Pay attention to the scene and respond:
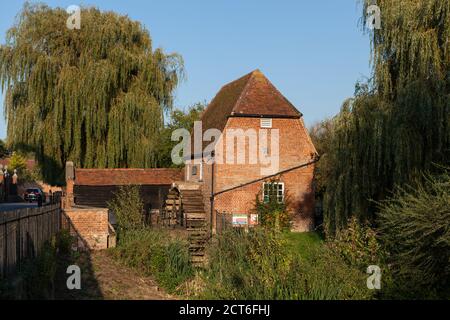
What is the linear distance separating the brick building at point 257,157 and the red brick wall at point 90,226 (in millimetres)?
6507

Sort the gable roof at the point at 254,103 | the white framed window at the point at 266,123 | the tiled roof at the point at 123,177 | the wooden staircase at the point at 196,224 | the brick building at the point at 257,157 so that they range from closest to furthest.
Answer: the wooden staircase at the point at 196,224 → the brick building at the point at 257,157 → the gable roof at the point at 254,103 → the white framed window at the point at 266,123 → the tiled roof at the point at 123,177

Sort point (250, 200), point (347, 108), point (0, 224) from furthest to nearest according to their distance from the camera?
point (250, 200), point (347, 108), point (0, 224)

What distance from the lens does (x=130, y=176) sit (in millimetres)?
30250

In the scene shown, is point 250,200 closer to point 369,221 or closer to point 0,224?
point 369,221

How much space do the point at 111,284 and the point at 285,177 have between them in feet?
47.3

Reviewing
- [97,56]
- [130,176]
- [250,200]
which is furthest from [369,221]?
[97,56]

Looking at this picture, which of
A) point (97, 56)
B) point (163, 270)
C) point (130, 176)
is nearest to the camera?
point (163, 270)

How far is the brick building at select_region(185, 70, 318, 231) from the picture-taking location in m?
27.5

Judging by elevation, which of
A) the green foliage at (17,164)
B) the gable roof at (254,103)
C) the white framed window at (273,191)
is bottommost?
the white framed window at (273,191)

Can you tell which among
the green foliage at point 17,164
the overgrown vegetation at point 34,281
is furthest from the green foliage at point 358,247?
the green foliage at point 17,164

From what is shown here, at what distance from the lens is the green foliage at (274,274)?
11852mm

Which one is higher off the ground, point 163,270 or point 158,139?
point 158,139

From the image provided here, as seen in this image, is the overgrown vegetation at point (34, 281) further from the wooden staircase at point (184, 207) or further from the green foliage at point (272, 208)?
the green foliage at point (272, 208)
